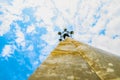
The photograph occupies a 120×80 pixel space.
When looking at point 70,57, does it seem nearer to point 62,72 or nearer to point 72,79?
point 62,72

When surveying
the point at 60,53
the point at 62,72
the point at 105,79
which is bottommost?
the point at 105,79

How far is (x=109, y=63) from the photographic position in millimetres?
3496

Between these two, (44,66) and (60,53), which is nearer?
(44,66)

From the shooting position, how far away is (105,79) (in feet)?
9.19

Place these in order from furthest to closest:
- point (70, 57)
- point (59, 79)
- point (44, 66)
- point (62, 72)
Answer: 1. point (70, 57)
2. point (44, 66)
3. point (62, 72)
4. point (59, 79)

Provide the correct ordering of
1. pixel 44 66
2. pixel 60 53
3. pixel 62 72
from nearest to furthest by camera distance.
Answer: pixel 62 72
pixel 44 66
pixel 60 53

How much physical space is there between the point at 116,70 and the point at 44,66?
1180 mm

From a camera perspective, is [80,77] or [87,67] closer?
[80,77]

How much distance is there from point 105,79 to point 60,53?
5.38 feet

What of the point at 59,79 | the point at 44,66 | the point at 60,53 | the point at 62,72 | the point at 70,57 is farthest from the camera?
the point at 60,53

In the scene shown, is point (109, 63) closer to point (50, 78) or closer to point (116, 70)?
point (116, 70)

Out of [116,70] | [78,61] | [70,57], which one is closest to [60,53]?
[70,57]

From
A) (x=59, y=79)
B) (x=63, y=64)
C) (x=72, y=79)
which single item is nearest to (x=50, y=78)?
(x=59, y=79)

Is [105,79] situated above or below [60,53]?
below
